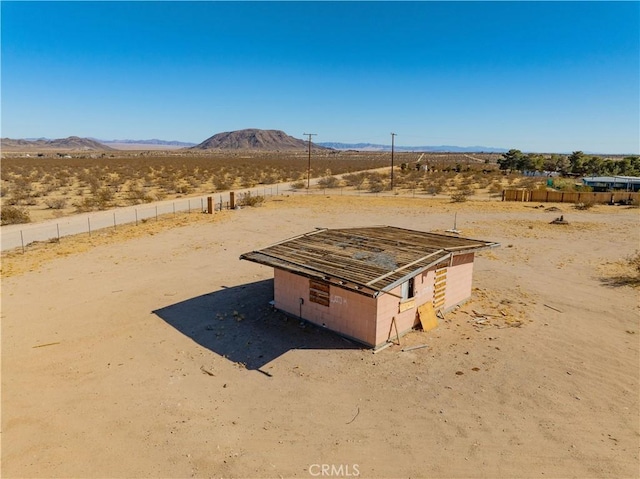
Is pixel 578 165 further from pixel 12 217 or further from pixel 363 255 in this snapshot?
pixel 12 217

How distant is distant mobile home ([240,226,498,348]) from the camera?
451 inches

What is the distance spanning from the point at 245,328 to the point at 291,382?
3.24 m

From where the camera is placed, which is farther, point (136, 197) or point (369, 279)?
point (136, 197)

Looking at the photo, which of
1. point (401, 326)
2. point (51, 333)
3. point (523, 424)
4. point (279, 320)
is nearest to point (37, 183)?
point (51, 333)

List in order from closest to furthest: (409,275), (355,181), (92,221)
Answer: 1. (409,275)
2. (92,221)
3. (355,181)

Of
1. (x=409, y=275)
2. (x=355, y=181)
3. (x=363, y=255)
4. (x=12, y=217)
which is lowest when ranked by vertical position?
(x=12, y=217)

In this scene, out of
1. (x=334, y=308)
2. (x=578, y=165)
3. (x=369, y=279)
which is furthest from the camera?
(x=578, y=165)

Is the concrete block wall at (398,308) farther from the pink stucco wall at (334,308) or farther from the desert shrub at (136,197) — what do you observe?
the desert shrub at (136,197)

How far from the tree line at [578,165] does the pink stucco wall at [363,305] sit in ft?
221

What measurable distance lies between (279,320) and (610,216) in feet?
101

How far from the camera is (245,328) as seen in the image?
12828 millimetres

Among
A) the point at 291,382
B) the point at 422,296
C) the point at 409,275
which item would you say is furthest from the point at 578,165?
the point at 291,382

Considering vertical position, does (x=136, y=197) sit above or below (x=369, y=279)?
below

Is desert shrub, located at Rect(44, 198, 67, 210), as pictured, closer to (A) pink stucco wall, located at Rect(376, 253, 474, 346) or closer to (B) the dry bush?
(A) pink stucco wall, located at Rect(376, 253, 474, 346)
